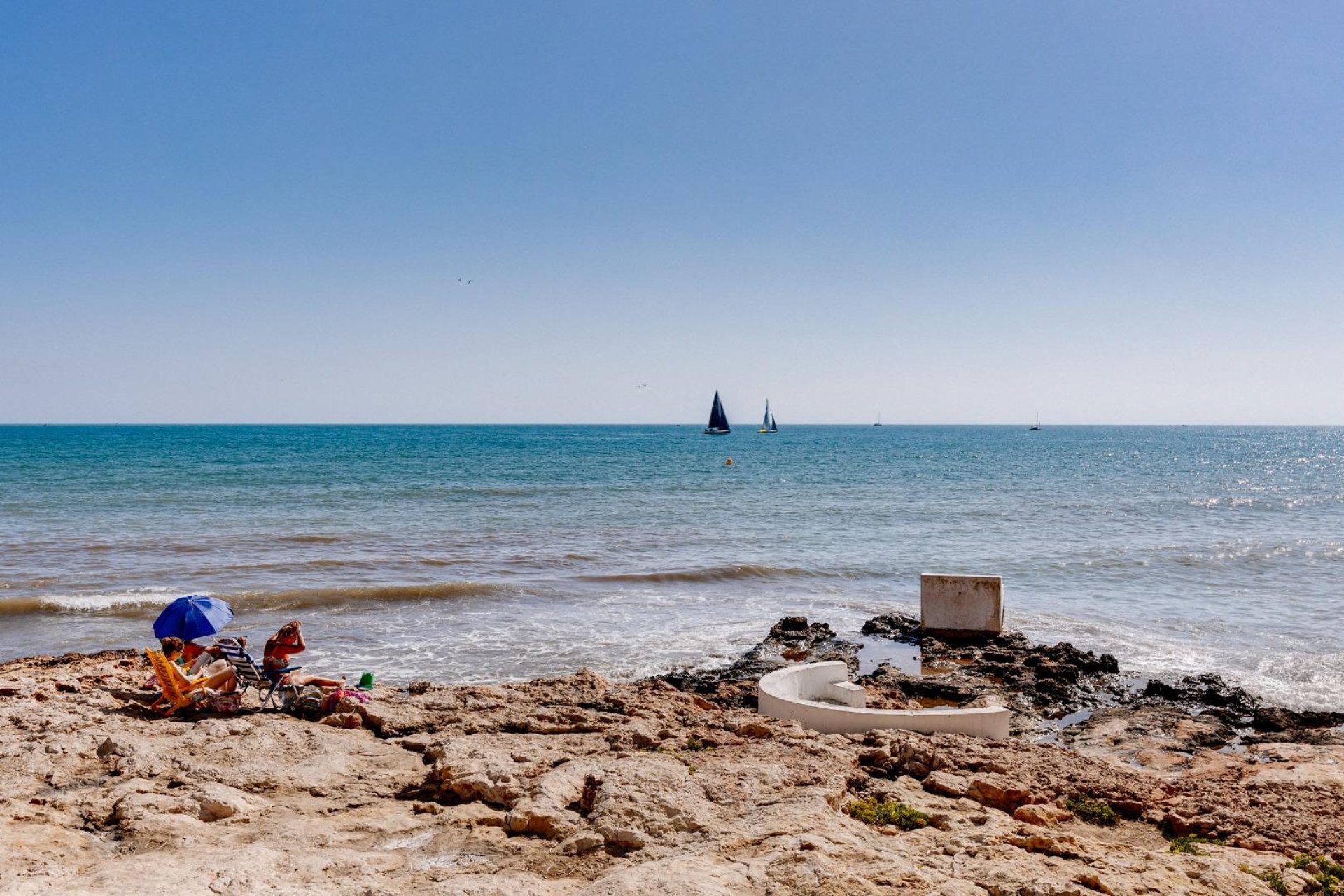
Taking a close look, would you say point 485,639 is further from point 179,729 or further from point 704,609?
point 179,729

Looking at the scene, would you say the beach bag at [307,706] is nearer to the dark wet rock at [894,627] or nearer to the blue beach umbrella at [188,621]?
the blue beach umbrella at [188,621]

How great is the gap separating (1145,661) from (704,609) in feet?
24.2

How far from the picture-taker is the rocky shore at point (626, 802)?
16.4 ft

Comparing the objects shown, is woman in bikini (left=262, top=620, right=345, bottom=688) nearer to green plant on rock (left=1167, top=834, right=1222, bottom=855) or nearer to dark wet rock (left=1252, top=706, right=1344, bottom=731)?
green plant on rock (left=1167, top=834, right=1222, bottom=855)

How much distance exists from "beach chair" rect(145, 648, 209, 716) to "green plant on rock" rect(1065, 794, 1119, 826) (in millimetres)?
7946

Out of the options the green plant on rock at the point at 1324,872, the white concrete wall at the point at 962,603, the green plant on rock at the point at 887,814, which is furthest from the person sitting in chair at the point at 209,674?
the white concrete wall at the point at 962,603

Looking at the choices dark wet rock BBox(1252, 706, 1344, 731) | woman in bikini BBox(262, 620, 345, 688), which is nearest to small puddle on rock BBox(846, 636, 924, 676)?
dark wet rock BBox(1252, 706, 1344, 731)

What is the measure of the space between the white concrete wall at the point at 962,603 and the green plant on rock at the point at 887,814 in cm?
825

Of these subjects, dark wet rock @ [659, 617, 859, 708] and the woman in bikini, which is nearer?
the woman in bikini

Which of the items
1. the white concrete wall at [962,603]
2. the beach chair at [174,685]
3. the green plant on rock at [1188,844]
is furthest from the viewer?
the white concrete wall at [962,603]

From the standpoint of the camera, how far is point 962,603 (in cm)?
1394

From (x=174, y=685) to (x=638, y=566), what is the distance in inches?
506

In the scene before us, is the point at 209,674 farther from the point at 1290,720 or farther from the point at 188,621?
the point at 1290,720

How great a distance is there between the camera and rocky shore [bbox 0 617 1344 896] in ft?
16.4
